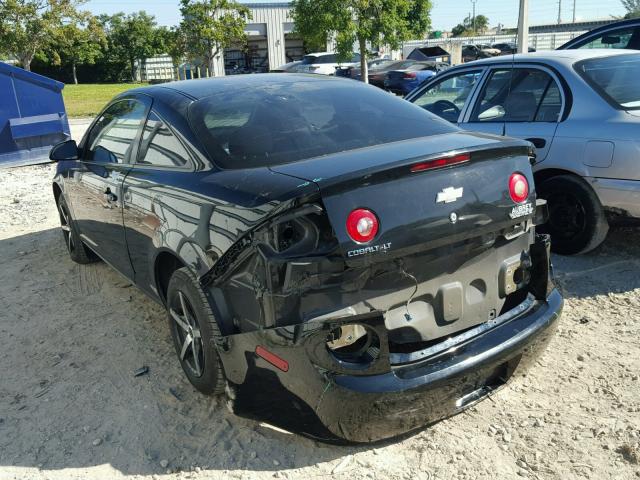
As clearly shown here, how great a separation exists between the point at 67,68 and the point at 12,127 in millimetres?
40997

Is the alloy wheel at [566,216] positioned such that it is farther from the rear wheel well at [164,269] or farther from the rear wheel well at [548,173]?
the rear wheel well at [164,269]

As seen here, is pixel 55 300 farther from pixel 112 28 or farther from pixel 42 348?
pixel 112 28

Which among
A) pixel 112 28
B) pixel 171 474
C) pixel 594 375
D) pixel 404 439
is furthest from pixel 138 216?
pixel 112 28

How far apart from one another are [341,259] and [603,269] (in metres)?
3.06

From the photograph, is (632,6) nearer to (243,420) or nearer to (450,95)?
(450,95)

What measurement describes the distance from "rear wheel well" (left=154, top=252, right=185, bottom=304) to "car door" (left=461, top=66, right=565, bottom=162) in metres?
2.88

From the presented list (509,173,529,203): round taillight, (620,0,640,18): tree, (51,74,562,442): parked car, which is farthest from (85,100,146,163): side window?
(620,0,640,18): tree

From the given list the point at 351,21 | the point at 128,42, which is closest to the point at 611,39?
the point at 351,21

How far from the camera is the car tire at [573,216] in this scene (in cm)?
434

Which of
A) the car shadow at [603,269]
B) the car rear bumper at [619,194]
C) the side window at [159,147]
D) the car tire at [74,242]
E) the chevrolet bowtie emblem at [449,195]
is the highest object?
the side window at [159,147]

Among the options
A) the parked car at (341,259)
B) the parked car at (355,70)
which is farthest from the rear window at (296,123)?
the parked car at (355,70)

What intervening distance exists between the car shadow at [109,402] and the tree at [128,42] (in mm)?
49038

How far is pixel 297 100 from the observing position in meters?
3.35

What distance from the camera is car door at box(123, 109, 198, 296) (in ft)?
9.51
